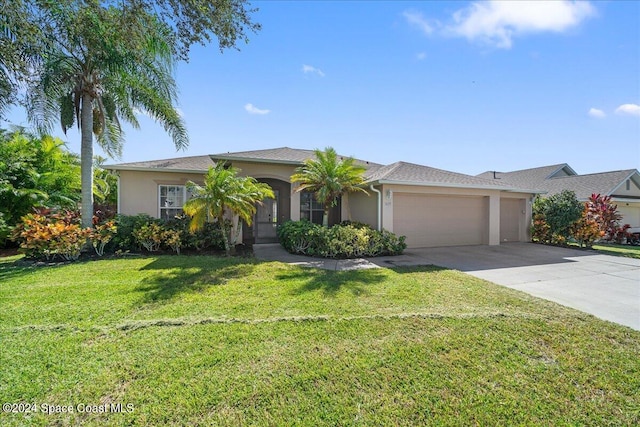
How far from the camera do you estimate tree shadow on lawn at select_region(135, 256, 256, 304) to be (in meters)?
5.77

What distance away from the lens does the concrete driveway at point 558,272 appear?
17.7 ft

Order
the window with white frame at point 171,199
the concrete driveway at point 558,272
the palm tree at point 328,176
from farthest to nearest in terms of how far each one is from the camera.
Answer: the window with white frame at point 171,199 → the palm tree at point 328,176 → the concrete driveway at point 558,272

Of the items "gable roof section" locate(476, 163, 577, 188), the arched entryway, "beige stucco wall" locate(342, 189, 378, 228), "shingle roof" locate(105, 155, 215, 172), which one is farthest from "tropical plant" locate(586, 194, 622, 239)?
"shingle roof" locate(105, 155, 215, 172)

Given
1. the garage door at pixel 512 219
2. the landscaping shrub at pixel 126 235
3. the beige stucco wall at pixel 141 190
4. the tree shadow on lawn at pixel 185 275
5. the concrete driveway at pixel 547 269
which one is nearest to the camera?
the concrete driveway at pixel 547 269

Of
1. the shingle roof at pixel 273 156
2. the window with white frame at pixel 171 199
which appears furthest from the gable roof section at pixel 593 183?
the window with white frame at pixel 171 199

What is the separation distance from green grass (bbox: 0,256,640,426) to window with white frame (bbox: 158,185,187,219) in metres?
6.52

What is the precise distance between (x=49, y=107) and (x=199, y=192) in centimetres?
691

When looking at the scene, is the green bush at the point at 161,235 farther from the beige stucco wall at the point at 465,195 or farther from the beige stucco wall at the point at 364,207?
the beige stucco wall at the point at 465,195

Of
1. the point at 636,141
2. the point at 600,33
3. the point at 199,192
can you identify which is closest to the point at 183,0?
the point at 199,192

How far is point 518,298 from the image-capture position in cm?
553

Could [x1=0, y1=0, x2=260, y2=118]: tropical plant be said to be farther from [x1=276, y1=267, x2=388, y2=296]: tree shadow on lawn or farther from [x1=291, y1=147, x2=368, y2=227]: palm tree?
[x1=276, y1=267, x2=388, y2=296]: tree shadow on lawn

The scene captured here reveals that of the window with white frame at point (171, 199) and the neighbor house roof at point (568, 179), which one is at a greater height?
the neighbor house roof at point (568, 179)

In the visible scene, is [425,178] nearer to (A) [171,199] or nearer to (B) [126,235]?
(A) [171,199]

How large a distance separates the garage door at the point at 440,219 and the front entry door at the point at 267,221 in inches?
212
